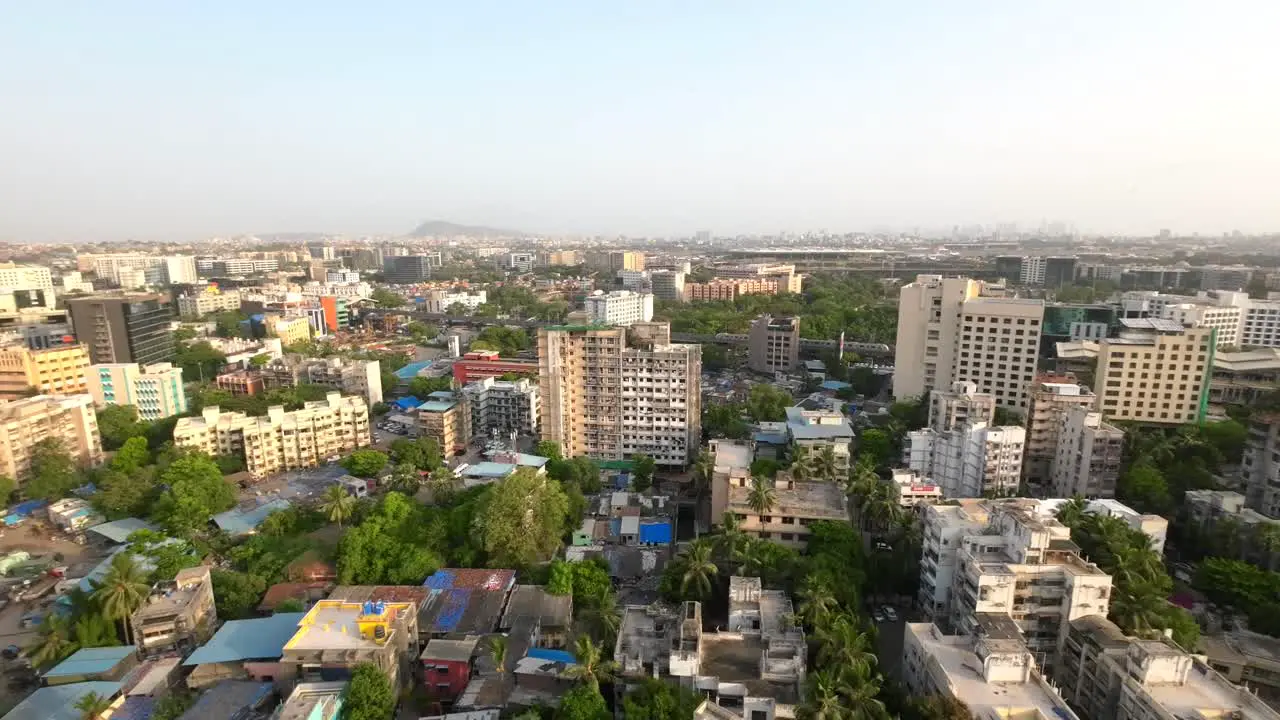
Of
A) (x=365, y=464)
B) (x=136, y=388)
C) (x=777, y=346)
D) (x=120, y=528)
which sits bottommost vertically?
(x=120, y=528)

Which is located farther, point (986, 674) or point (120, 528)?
point (120, 528)

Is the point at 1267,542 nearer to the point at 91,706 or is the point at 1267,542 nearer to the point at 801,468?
the point at 801,468

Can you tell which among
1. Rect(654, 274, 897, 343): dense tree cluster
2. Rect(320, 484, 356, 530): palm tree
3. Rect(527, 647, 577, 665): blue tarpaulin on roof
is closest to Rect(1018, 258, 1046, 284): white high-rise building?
Rect(654, 274, 897, 343): dense tree cluster

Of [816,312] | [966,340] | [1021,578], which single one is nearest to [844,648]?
[1021,578]

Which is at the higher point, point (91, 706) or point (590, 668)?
point (590, 668)

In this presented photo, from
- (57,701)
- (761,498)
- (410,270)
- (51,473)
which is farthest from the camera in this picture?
(410,270)

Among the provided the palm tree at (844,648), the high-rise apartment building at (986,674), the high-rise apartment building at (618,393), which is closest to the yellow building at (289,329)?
the high-rise apartment building at (618,393)
